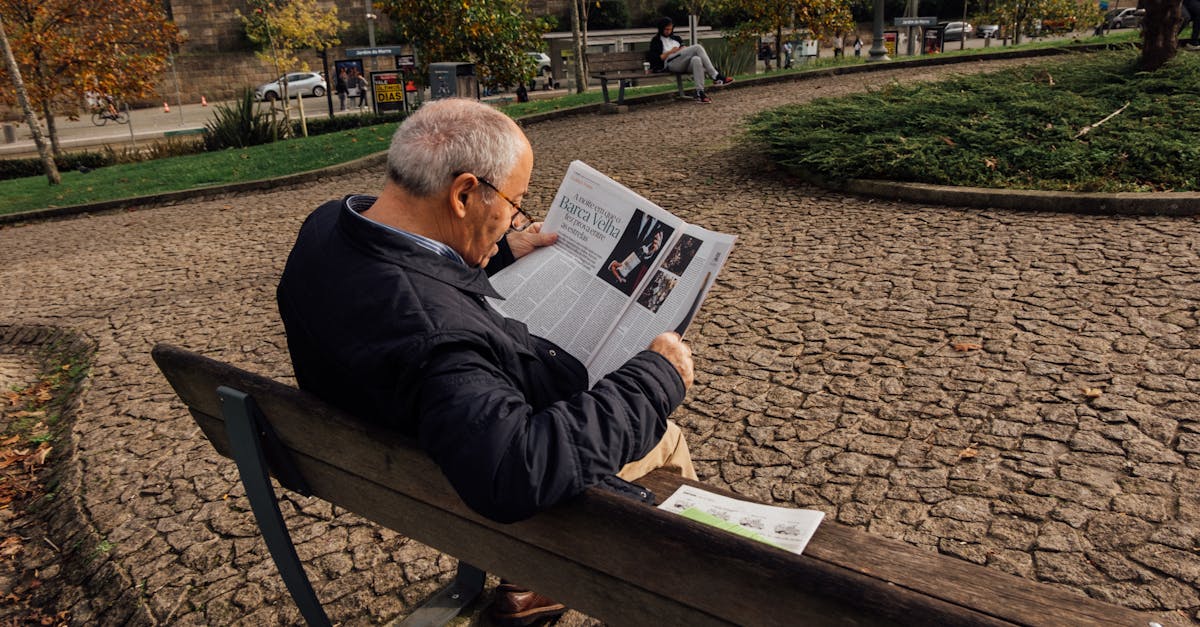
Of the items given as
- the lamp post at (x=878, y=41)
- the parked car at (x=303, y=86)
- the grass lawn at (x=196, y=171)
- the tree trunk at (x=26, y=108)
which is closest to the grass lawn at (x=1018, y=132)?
the grass lawn at (x=196, y=171)

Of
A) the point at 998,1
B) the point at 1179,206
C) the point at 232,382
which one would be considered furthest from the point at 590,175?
the point at 998,1

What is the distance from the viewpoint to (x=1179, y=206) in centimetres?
605

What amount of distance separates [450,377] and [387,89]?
19.6 metres

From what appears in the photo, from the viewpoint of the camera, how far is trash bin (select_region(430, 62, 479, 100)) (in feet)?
54.3

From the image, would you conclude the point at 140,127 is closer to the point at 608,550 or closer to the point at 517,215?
the point at 517,215

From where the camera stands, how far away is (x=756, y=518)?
1647mm

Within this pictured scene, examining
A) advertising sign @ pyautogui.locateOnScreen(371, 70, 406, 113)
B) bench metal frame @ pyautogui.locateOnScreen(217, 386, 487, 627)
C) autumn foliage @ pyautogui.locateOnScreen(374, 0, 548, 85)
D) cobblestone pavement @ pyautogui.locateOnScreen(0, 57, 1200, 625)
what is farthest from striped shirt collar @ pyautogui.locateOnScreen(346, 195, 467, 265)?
advertising sign @ pyautogui.locateOnScreen(371, 70, 406, 113)

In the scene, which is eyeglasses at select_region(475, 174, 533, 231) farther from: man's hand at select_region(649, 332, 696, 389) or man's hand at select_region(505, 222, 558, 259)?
man's hand at select_region(649, 332, 696, 389)

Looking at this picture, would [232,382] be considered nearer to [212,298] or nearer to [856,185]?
[212,298]

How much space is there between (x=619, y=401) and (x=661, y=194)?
6698mm

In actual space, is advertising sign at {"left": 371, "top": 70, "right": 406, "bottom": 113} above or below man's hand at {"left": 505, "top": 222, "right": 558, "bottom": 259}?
above

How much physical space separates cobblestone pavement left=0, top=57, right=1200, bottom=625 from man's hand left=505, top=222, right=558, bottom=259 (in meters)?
1.15

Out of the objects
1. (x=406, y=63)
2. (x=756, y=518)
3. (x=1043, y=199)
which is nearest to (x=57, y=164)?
(x=406, y=63)

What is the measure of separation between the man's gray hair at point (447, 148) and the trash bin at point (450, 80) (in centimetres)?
1486
